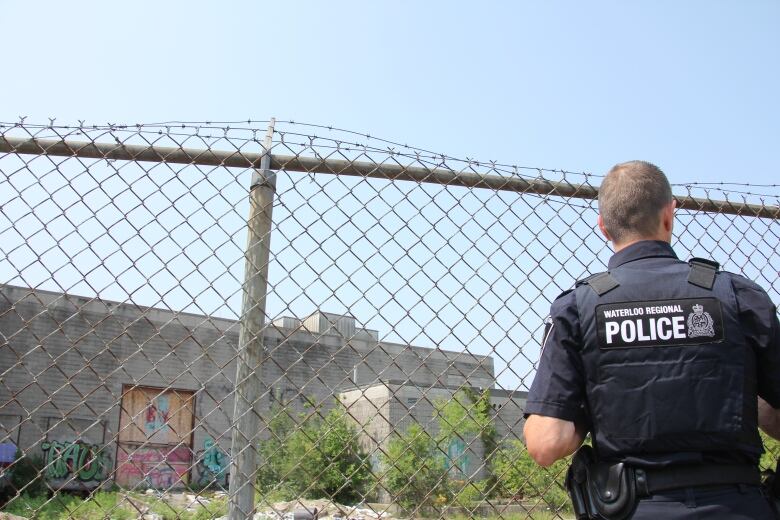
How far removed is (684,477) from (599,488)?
190 mm

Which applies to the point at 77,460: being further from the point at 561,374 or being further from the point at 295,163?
the point at 561,374

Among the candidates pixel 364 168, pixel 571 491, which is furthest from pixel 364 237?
pixel 571 491

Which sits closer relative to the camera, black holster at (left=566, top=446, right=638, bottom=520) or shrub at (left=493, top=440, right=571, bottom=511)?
black holster at (left=566, top=446, right=638, bottom=520)

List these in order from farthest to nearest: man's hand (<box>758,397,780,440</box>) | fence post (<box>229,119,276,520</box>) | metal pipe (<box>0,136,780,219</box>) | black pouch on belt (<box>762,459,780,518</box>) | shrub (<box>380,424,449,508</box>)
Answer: shrub (<box>380,424,449,508</box>) → metal pipe (<box>0,136,780,219</box>) → fence post (<box>229,119,276,520</box>) → man's hand (<box>758,397,780,440</box>) → black pouch on belt (<box>762,459,780,518</box>)

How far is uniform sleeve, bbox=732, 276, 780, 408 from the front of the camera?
1623 millimetres

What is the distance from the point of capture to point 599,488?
1.59 m

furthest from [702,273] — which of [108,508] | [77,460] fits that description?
[77,460]

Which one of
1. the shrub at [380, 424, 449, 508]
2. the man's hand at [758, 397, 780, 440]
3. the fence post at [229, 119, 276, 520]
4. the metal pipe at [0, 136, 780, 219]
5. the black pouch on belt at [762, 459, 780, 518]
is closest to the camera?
the black pouch on belt at [762, 459, 780, 518]

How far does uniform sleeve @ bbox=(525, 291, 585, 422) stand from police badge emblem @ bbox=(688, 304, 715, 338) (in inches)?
10.0

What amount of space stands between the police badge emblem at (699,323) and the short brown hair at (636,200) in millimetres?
255

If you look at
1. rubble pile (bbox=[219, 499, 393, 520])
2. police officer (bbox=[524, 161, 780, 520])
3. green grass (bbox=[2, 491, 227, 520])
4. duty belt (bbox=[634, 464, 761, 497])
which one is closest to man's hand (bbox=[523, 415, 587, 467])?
police officer (bbox=[524, 161, 780, 520])

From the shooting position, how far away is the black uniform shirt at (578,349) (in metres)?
1.63

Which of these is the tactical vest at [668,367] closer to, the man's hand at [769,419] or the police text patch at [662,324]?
the police text patch at [662,324]

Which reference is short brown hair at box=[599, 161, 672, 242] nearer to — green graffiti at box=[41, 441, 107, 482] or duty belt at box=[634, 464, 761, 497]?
duty belt at box=[634, 464, 761, 497]
